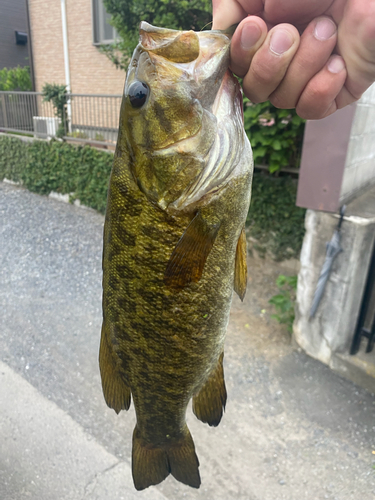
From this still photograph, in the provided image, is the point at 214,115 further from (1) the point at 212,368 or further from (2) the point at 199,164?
(1) the point at 212,368

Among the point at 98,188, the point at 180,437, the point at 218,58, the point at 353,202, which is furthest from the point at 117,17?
the point at 180,437

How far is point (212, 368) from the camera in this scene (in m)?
1.53

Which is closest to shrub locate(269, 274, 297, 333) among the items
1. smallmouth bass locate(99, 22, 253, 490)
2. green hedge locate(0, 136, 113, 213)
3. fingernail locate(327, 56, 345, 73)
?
smallmouth bass locate(99, 22, 253, 490)

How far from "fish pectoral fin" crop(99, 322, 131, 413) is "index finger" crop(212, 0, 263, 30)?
1.16m

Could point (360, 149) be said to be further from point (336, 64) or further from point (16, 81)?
point (16, 81)

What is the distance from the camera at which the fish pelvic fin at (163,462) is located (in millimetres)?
1554

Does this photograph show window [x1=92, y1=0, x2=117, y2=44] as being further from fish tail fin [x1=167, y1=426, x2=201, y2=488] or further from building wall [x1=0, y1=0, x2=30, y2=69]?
fish tail fin [x1=167, y1=426, x2=201, y2=488]

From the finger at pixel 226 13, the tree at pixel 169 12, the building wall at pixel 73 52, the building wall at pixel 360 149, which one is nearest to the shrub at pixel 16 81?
the building wall at pixel 73 52

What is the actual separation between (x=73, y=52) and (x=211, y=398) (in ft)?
46.5

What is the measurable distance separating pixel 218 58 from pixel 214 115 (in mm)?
163

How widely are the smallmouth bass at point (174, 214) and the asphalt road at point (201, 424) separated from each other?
200cm

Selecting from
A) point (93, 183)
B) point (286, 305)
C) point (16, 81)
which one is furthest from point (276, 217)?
point (16, 81)

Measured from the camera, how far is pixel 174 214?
128cm

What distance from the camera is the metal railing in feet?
32.6
